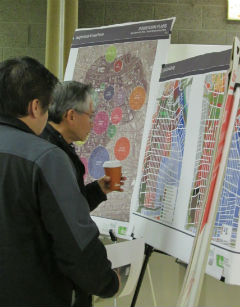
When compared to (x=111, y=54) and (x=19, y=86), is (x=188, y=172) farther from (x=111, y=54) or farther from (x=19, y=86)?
(x=111, y=54)

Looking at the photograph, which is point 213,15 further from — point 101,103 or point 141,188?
point 141,188

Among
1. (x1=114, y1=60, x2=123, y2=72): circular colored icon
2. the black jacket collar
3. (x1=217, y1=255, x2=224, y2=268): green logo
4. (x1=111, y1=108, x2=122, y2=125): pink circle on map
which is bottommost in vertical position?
(x1=217, y1=255, x2=224, y2=268): green logo

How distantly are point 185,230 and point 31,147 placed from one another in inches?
25.6

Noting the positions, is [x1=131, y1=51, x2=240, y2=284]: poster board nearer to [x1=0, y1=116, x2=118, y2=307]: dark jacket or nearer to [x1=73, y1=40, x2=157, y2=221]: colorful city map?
[x1=73, y1=40, x2=157, y2=221]: colorful city map

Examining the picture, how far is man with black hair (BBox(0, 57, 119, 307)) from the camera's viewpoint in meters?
1.11

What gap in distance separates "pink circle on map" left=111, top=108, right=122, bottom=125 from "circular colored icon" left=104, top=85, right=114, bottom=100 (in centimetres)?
8

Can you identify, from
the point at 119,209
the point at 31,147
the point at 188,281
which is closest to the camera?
the point at 188,281

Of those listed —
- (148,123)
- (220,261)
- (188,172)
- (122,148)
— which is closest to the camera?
(220,261)

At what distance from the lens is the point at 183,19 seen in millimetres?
3955

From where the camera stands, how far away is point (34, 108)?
1193mm

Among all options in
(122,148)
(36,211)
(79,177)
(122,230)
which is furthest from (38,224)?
(122,148)

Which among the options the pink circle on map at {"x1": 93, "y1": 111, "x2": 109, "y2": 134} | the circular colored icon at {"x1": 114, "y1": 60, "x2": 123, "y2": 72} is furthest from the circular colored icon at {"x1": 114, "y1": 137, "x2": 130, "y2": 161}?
the circular colored icon at {"x1": 114, "y1": 60, "x2": 123, "y2": 72}

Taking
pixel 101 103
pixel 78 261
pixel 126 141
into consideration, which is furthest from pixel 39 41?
pixel 78 261

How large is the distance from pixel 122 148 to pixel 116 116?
→ 0.16 m
